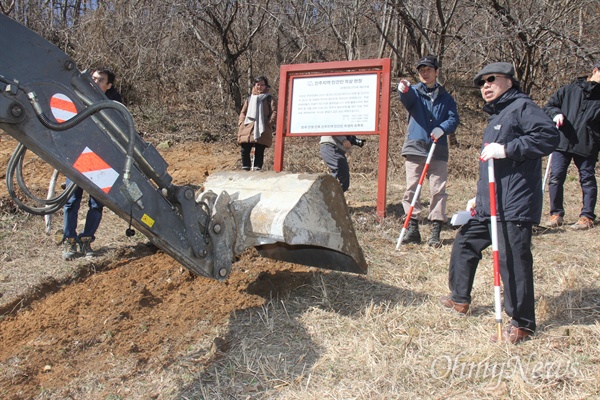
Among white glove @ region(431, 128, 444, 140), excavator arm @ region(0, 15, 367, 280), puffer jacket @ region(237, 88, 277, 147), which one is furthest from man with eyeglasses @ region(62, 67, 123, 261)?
white glove @ region(431, 128, 444, 140)

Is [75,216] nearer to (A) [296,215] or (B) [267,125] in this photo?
(A) [296,215]

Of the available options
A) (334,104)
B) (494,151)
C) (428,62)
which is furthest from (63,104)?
(334,104)

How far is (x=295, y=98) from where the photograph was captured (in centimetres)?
747

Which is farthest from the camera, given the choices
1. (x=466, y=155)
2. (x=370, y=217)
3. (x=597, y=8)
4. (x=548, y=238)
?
(x=597, y=8)

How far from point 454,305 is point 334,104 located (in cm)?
368

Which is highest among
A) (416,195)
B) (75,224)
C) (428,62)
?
(428,62)

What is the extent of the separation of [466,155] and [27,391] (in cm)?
1029

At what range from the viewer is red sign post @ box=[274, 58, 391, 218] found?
7.08 m

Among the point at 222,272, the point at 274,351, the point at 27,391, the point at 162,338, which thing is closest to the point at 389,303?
the point at 274,351

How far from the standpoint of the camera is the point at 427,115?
6.22 meters

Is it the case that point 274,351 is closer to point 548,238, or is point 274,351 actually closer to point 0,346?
point 0,346

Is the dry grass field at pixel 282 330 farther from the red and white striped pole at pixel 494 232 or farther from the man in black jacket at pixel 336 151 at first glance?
the man in black jacket at pixel 336 151

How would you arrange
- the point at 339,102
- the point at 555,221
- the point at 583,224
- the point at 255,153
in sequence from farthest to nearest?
the point at 255,153, the point at 339,102, the point at 555,221, the point at 583,224

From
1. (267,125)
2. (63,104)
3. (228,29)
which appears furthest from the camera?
(228,29)
